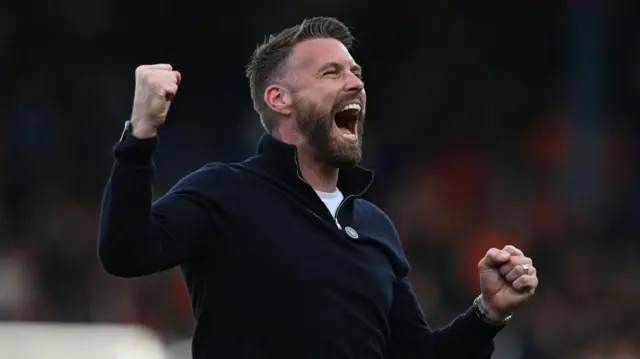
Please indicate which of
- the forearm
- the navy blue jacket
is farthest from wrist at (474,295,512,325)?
the forearm

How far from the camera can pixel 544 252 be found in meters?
10.0

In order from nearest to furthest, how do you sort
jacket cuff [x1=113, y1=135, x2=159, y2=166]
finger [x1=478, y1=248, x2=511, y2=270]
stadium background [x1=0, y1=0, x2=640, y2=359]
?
1. jacket cuff [x1=113, y1=135, x2=159, y2=166]
2. finger [x1=478, y1=248, x2=511, y2=270]
3. stadium background [x1=0, y1=0, x2=640, y2=359]

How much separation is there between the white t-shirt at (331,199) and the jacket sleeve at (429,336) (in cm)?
28

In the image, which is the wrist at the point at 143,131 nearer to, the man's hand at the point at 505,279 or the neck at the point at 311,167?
the neck at the point at 311,167

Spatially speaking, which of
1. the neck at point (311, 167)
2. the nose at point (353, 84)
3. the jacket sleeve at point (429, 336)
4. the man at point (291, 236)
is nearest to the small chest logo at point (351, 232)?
the man at point (291, 236)

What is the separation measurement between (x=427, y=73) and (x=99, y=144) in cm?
251

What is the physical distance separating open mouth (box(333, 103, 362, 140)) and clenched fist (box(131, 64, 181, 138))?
0.70 meters

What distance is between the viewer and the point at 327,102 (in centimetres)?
396

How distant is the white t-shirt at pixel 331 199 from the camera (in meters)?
3.97

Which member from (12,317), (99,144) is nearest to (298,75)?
(12,317)

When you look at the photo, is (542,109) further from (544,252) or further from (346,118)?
(346,118)

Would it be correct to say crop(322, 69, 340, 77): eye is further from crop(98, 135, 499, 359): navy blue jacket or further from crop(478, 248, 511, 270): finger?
crop(478, 248, 511, 270): finger

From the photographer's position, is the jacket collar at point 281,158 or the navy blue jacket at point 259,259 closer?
the navy blue jacket at point 259,259

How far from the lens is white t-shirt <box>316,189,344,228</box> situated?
13.0 feet
